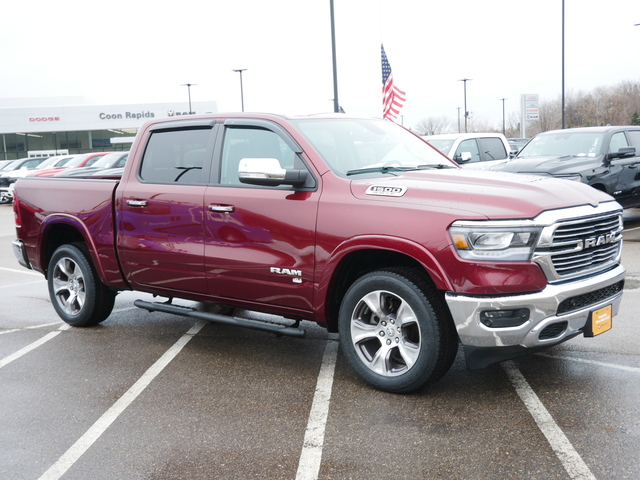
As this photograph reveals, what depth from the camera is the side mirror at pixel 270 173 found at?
491 cm

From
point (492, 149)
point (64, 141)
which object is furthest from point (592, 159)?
point (64, 141)

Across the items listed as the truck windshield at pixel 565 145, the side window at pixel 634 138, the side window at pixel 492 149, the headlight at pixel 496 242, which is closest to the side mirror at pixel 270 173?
the headlight at pixel 496 242

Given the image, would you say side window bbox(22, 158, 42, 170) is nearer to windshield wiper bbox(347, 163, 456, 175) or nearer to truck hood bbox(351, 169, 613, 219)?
windshield wiper bbox(347, 163, 456, 175)

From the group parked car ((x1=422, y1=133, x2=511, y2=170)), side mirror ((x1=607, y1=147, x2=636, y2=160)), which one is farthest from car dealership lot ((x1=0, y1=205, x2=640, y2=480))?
parked car ((x1=422, y1=133, x2=511, y2=170))

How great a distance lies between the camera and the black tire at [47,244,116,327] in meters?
6.71

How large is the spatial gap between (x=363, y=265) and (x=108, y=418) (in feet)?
6.54

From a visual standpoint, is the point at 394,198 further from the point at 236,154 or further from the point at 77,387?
the point at 77,387

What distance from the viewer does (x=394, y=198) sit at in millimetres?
4621

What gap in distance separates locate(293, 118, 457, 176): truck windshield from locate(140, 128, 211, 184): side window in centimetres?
92

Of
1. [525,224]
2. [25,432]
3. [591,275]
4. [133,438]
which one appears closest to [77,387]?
[25,432]

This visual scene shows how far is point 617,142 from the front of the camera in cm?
1272

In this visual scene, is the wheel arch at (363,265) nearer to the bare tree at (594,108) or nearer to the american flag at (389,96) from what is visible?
the american flag at (389,96)

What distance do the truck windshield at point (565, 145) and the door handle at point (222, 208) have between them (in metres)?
8.81

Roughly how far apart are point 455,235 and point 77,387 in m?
2.95
